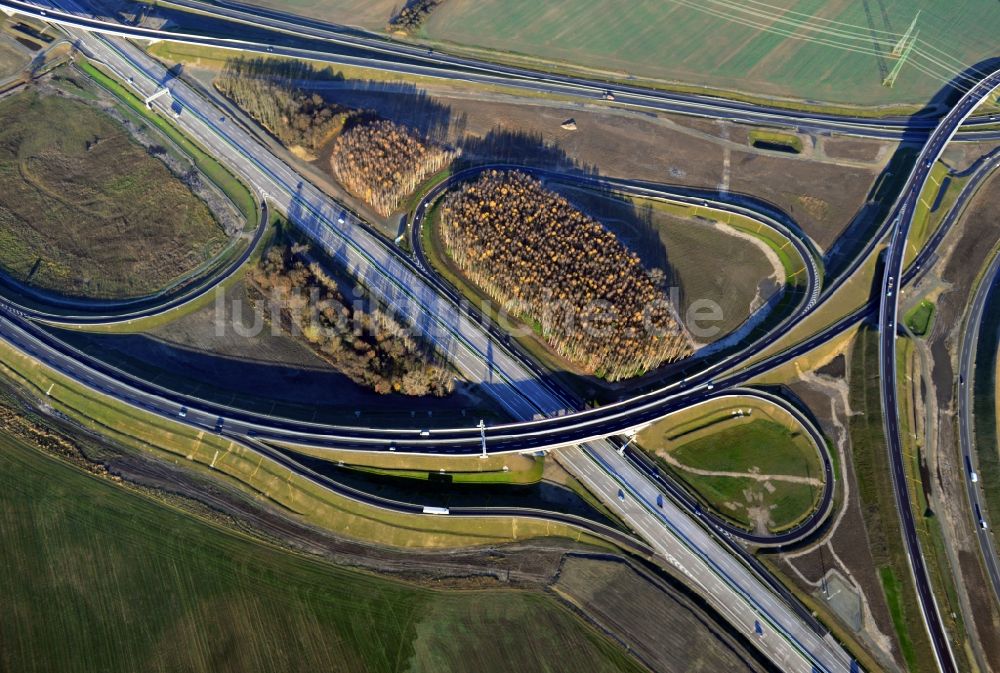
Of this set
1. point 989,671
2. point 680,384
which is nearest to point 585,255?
point 680,384

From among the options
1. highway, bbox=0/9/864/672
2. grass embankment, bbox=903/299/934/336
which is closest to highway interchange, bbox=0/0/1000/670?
highway, bbox=0/9/864/672

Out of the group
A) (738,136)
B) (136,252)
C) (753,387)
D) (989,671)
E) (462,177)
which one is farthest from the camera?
(738,136)

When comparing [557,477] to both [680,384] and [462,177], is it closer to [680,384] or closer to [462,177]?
[680,384]

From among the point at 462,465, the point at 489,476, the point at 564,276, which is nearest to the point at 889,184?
the point at 564,276

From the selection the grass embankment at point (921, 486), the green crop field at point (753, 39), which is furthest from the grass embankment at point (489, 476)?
the green crop field at point (753, 39)

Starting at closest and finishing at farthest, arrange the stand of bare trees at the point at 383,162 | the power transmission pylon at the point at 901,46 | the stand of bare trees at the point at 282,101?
the stand of bare trees at the point at 383,162 → the stand of bare trees at the point at 282,101 → the power transmission pylon at the point at 901,46

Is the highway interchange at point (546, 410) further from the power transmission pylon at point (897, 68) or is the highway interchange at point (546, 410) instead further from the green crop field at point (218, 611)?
the power transmission pylon at point (897, 68)
